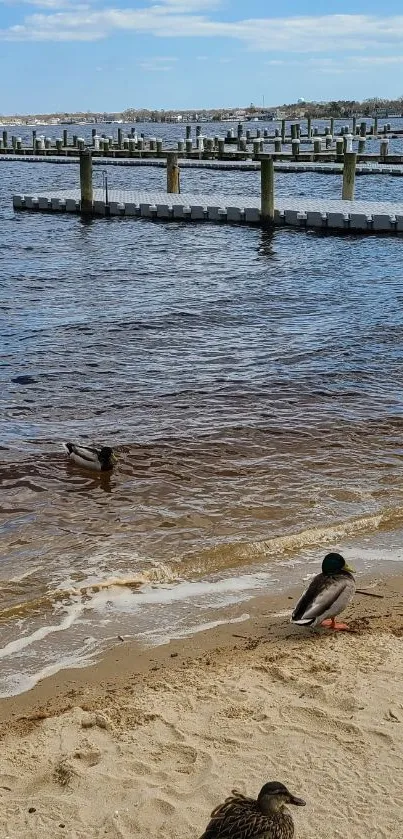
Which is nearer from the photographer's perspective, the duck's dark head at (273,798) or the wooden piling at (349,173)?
the duck's dark head at (273,798)

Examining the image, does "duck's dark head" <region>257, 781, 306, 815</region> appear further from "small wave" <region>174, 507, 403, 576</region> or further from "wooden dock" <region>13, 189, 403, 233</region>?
"wooden dock" <region>13, 189, 403, 233</region>

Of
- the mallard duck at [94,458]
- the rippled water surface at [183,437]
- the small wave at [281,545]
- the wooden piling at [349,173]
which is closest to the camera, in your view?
the rippled water surface at [183,437]

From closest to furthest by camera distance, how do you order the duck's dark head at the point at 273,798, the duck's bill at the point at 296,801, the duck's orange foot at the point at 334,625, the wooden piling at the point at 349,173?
the duck's dark head at the point at 273,798 < the duck's bill at the point at 296,801 < the duck's orange foot at the point at 334,625 < the wooden piling at the point at 349,173

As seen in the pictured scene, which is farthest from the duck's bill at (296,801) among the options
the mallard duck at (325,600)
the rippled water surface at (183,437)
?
the rippled water surface at (183,437)

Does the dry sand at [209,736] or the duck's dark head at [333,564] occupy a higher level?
the duck's dark head at [333,564]

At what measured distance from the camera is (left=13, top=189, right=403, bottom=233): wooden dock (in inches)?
1000

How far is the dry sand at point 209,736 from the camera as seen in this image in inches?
166

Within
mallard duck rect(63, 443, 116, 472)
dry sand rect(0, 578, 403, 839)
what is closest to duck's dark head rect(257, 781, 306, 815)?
dry sand rect(0, 578, 403, 839)

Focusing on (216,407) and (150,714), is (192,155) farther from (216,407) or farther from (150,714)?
(150,714)

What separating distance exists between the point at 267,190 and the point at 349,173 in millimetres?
4091

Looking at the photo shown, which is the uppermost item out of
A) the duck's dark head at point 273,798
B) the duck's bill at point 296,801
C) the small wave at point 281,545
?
the duck's dark head at point 273,798

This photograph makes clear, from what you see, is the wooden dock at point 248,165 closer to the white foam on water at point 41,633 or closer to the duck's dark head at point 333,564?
the duck's dark head at point 333,564

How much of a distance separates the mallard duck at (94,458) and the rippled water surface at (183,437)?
4.8 inches

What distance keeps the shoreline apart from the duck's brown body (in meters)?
1.62
